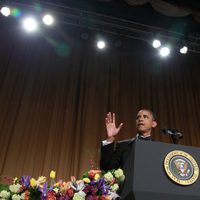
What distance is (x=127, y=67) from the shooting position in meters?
6.41

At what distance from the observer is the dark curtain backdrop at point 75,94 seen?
5.00 meters

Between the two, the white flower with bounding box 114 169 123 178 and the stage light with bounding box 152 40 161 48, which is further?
the stage light with bounding box 152 40 161 48

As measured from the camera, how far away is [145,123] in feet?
8.52

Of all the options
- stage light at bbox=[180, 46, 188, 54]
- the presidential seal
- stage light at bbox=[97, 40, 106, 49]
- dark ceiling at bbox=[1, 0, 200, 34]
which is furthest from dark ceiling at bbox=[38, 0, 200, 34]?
the presidential seal

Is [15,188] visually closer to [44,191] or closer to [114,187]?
[44,191]

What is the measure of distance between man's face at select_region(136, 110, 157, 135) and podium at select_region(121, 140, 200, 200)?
77 centimetres

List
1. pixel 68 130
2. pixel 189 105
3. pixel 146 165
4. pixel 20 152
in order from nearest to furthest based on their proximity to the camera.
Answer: pixel 146 165
pixel 20 152
pixel 68 130
pixel 189 105

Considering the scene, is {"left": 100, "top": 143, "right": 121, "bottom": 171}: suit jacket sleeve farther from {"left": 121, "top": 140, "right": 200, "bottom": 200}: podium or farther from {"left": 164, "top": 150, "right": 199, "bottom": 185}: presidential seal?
{"left": 164, "top": 150, "right": 199, "bottom": 185}: presidential seal

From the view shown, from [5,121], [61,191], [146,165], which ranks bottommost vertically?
[61,191]

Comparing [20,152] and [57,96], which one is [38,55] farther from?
[20,152]

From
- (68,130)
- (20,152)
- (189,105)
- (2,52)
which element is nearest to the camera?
(20,152)

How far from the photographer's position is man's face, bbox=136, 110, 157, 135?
255cm

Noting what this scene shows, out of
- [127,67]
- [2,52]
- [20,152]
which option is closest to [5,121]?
[20,152]

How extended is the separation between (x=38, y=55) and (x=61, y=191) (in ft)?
14.5
